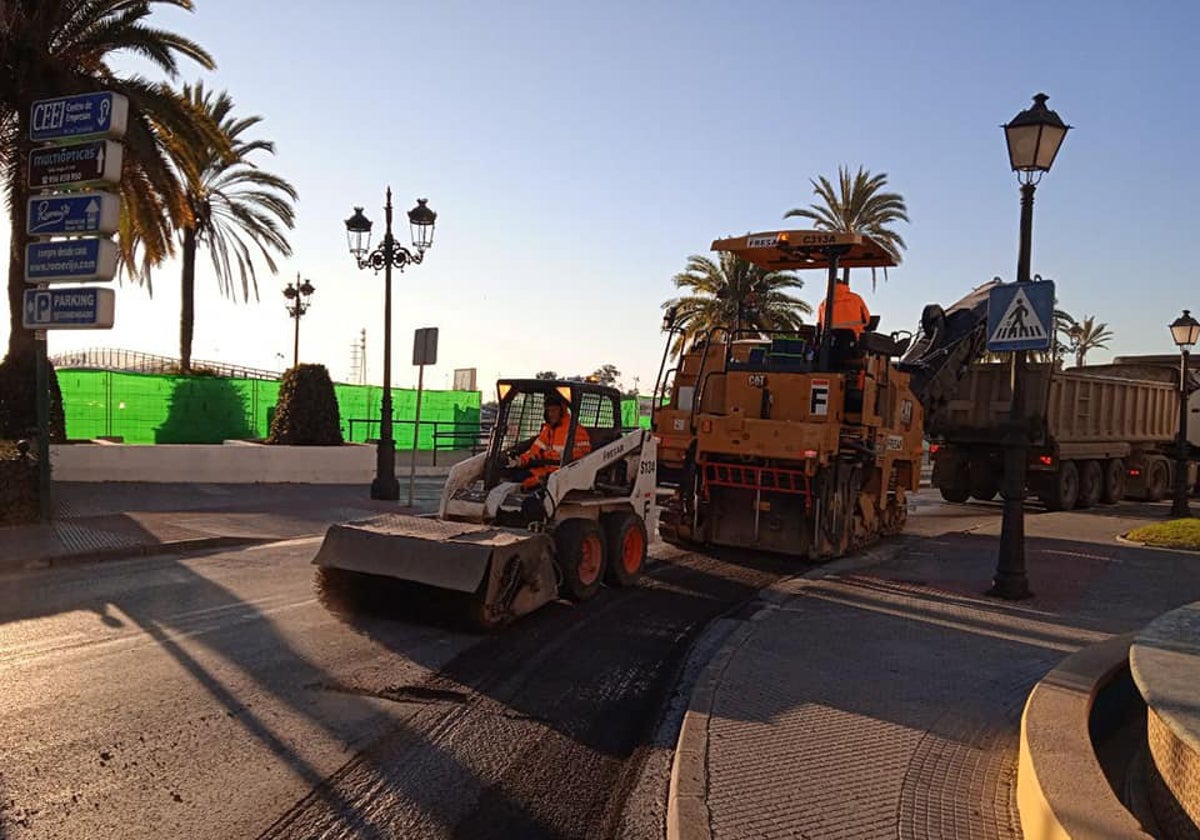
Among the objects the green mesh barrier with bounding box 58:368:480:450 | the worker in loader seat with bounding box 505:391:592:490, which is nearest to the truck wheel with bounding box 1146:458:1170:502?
the worker in loader seat with bounding box 505:391:592:490

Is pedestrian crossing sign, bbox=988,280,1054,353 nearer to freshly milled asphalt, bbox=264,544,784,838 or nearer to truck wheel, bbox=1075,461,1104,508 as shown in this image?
freshly milled asphalt, bbox=264,544,784,838

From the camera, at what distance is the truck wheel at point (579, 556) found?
343 inches

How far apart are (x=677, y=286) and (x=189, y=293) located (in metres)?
16.1

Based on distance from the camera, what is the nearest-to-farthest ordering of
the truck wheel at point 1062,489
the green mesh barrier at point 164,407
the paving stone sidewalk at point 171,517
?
the paving stone sidewalk at point 171,517 → the truck wheel at point 1062,489 → the green mesh barrier at point 164,407

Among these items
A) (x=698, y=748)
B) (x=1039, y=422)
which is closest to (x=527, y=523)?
(x=698, y=748)

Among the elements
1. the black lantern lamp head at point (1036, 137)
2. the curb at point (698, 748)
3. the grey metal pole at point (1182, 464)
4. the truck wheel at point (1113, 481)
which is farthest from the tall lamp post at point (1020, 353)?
the truck wheel at point (1113, 481)

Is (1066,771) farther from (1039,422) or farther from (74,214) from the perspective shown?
(1039,422)

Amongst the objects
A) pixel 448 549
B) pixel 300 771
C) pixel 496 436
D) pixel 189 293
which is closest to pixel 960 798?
pixel 300 771

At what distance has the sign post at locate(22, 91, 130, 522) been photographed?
11.9 meters

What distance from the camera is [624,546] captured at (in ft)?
32.1

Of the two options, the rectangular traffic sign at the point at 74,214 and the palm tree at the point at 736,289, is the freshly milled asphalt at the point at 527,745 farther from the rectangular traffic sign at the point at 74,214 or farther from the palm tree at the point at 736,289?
the palm tree at the point at 736,289

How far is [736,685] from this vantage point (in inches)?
245

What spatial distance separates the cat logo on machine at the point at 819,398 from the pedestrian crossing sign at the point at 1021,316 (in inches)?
93.0

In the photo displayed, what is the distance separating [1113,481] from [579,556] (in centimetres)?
1719
